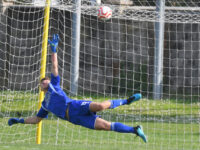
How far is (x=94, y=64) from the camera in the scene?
17844 mm

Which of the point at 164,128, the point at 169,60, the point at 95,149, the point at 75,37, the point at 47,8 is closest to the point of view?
the point at 95,149

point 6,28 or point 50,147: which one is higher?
→ point 6,28

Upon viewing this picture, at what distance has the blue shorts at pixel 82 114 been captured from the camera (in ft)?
25.2

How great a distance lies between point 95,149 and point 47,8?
123 inches

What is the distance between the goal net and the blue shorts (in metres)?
1.59

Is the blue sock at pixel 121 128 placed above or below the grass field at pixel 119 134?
above

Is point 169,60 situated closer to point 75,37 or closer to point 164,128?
point 75,37

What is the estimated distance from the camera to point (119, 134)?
1173 cm

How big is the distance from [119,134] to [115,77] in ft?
8.92

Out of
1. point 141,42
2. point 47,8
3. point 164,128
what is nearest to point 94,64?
point 141,42

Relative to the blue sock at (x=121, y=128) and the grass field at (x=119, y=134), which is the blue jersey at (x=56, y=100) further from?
the grass field at (x=119, y=134)

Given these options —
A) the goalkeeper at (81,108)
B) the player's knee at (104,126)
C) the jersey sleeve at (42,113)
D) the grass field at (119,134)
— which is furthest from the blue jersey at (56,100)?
the grass field at (119,134)

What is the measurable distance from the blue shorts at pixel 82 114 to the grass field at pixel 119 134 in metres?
1.33

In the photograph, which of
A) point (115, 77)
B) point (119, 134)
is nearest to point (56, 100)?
point (119, 134)
